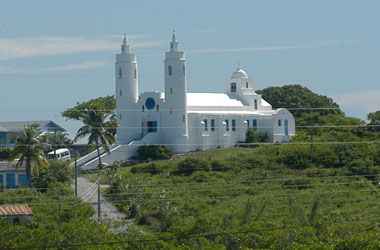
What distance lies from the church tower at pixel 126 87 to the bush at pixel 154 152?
14.2 ft

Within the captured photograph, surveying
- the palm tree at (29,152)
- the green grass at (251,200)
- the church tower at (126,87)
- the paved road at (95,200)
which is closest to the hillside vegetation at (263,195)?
the green grass at (251,200)

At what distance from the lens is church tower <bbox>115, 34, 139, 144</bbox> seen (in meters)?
69.6

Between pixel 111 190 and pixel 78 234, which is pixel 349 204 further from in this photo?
pixel 78 234

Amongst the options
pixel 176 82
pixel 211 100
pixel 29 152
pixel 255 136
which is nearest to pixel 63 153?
pixel 176 82

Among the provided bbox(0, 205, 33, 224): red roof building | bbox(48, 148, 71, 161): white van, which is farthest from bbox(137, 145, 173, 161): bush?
bbox(0, 205, 33, 224): red roof building

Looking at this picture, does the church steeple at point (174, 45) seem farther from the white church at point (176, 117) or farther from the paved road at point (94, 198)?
the paved road at point (94, 198)

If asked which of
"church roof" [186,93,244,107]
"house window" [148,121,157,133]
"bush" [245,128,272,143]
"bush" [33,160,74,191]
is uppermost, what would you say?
"church roof" [186,93,244,107]

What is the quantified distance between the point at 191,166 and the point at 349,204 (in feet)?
39.6

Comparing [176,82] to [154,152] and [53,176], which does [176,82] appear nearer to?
[154,152]

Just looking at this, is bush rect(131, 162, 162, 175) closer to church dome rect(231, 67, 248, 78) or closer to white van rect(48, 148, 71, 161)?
white van rect(48, 148, 71, 161)

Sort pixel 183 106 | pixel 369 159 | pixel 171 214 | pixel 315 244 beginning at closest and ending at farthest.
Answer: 1. pixel 315 244
2. pixel 171 214
3. pixel 369 159
4. pixel 183 106

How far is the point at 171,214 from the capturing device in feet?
148

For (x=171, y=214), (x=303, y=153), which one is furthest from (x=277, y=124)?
(x=171, y=214)

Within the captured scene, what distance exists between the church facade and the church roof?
2.7 inches
